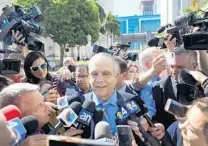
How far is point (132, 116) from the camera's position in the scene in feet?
8.13

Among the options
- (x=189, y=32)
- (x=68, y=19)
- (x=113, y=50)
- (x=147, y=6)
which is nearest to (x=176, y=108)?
(x=189, y=32)

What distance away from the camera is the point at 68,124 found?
2088 millimetres

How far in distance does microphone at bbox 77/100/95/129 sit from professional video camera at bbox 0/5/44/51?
1.49 meters

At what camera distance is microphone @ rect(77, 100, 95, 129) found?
87.8 inches

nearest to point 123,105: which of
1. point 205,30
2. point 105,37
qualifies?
point 205,30

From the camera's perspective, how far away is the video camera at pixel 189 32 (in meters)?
2.26

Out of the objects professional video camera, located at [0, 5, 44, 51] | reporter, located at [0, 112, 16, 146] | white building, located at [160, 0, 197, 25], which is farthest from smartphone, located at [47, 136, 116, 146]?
white building, located at [160, 0, 197, 25]

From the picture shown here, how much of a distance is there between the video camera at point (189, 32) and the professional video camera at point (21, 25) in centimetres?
112

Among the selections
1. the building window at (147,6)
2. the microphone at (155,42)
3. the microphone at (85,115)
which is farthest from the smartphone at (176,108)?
the building window at (147,6)

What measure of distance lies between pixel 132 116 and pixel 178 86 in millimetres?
682

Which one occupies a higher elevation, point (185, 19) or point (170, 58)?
point (185, 19)

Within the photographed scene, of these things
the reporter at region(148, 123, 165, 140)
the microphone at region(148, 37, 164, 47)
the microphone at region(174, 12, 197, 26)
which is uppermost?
the microphone at region(174, 12, 197, 26)

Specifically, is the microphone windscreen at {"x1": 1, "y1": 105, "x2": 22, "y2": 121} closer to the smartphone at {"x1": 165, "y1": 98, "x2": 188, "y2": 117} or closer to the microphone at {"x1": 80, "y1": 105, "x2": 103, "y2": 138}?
the microphone at {"x1": 80, "y1": 105, "x2": 103, "y2": 138}

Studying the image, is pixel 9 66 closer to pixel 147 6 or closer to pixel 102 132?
pixel 102 132
